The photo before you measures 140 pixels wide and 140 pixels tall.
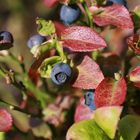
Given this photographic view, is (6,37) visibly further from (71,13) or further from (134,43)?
(134,43)

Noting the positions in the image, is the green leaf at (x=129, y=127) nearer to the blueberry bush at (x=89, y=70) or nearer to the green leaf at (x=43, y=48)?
the blueberry bush at (x=89, y=70)

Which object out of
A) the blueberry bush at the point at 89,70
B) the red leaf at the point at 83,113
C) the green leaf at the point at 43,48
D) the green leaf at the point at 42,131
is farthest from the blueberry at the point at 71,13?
the green leaf at the point at 42,131

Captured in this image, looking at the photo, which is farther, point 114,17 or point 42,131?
point 42,131

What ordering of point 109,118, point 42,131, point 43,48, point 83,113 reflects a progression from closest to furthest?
point 109,118 → point 43,48 → point 83,113 → point 42,131

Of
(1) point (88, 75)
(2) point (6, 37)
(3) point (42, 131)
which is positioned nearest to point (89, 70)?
(1) point (88, 75)

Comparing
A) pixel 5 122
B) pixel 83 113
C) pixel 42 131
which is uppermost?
pixel 5 122

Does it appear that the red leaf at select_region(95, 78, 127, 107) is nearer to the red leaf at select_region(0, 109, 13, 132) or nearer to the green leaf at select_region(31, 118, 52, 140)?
the red leaf at select_region(0, 109, 13, 132)

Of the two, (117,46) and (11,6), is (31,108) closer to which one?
(117,46)
